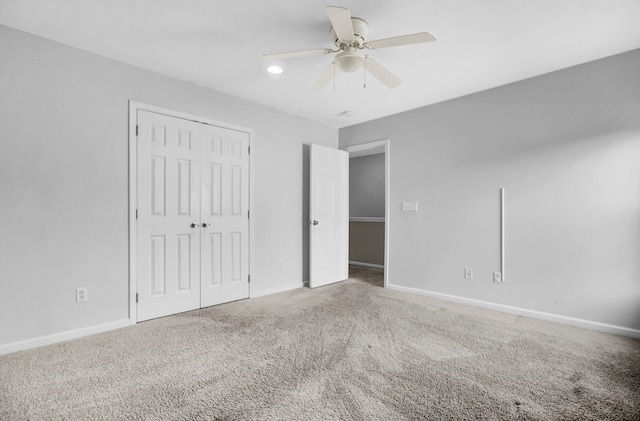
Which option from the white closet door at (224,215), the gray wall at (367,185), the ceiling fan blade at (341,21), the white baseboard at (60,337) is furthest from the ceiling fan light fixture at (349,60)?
the gray wall at (367,185)

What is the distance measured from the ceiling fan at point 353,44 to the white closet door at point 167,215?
1.51m

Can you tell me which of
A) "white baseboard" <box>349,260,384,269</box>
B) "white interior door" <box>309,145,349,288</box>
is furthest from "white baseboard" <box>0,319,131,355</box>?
"white baseboard" <box>349,260,384,269</box>

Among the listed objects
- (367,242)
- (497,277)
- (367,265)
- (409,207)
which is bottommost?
(367,265)

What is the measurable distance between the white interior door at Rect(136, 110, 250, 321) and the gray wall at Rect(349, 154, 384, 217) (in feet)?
10.2

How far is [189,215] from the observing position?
327 centimetres

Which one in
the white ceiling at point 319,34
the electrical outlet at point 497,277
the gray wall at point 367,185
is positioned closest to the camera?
the white ceiling at point 319,34

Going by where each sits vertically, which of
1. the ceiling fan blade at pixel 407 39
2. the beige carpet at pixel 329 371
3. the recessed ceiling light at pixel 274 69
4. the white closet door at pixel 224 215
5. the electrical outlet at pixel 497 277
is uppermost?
the recessed ceiling light at pixel 274 69

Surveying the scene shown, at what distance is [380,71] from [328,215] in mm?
2472

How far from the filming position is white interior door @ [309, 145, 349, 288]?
436cm

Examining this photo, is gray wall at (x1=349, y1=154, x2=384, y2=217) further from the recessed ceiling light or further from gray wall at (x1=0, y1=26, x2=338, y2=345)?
gray wall at (x1=0, y1=26, x2=338, y2=345)

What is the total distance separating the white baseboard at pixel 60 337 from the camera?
2.30 metres

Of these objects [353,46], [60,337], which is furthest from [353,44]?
[60,337]

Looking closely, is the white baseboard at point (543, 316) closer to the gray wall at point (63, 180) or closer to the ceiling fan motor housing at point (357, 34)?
the ceiling fan motor housing at point (357, 34)

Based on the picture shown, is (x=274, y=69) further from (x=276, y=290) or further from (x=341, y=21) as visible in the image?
(x=276, y=290)
